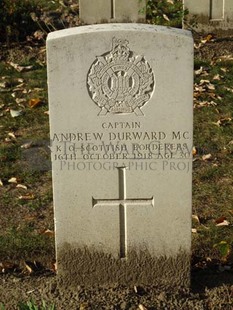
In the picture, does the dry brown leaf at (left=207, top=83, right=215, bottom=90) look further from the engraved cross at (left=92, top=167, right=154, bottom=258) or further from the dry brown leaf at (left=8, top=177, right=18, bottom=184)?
the engraved cross at (left=92, top=167, right=154, bottom=258)

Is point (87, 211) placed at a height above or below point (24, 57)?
below

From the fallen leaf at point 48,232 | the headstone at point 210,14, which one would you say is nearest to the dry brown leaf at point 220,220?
the fallen leaf at point 48,232

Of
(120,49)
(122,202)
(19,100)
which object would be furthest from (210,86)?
(120,49)

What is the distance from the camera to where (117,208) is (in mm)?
4633

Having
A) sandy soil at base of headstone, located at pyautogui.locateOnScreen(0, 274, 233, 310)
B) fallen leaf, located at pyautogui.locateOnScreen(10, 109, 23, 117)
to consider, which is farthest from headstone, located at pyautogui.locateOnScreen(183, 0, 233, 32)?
sandy soil at base of headstone, located at pyautogui.locateOnScreen(0, 274, 233, 310)

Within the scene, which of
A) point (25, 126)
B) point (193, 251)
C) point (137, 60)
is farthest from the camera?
point (25, 126)

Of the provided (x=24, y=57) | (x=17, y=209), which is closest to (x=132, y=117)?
(x=17, y=209)

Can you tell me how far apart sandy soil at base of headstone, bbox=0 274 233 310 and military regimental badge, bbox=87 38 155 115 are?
109cm

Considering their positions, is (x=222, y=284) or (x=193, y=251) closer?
(x=222, y=284)

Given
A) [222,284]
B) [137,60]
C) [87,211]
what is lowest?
[222,284]

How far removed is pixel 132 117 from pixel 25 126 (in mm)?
3042

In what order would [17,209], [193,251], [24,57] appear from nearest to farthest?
[193,251]
[17,209]
[24,57]

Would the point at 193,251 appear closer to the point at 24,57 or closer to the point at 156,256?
the point at 156,256

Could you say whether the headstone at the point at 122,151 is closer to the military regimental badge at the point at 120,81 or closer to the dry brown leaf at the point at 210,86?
the military regimental badge at the point at 120,81
